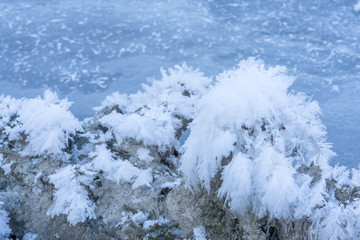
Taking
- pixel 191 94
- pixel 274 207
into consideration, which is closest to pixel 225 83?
pixel 274 207

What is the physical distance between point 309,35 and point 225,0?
289 centimetres

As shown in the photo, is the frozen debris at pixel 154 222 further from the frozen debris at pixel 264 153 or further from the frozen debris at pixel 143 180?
the frozen debris at pixel 264 153

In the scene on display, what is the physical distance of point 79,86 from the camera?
6.18m

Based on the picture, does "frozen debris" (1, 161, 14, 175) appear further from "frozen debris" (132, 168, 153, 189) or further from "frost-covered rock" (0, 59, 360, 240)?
"frozen debris" (132, 168, 153, 189)

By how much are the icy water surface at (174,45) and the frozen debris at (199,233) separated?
2.69m

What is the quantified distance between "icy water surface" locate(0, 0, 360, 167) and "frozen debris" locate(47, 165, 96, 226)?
2.56m

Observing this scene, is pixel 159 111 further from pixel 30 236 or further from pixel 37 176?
pixel 30 236

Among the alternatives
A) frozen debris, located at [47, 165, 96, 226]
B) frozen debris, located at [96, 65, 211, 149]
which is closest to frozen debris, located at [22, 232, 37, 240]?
frozen debris, located at [47, 165, 96, 226]

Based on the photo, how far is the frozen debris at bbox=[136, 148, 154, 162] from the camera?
3.66m

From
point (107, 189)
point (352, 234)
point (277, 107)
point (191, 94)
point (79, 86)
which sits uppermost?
point (277, 107)

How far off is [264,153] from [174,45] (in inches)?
219

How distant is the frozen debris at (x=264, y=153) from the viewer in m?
2.16

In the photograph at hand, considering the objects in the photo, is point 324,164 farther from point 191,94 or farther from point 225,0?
point 225,0

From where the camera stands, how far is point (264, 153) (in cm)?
221
